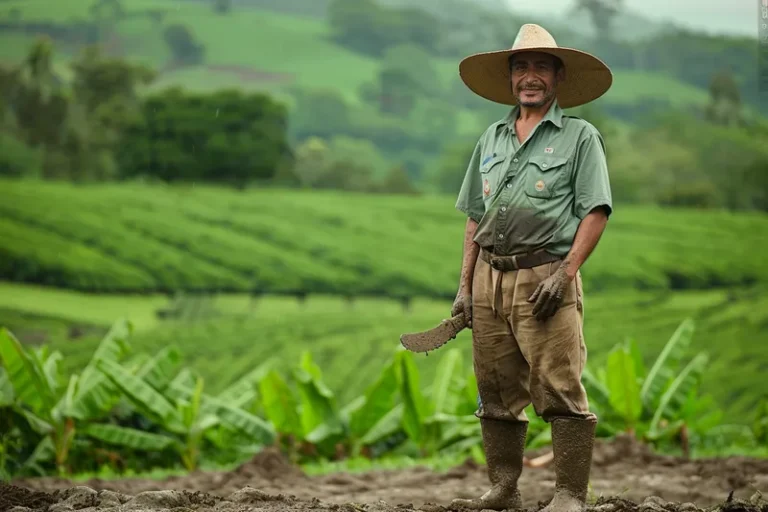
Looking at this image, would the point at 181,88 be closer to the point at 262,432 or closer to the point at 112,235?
the point at 112,235

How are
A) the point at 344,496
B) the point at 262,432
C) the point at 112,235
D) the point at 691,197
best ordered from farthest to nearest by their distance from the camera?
the point at 691,197 < the point at 112,235 < the point at 262,432 < the point at 344,496

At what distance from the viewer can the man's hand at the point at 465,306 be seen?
4.46 metres

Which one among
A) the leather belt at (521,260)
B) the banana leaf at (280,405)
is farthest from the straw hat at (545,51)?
the banana leaf at (280,405)

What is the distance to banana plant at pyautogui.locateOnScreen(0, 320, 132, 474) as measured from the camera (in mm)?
6668

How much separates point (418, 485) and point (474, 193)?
2.30 metres

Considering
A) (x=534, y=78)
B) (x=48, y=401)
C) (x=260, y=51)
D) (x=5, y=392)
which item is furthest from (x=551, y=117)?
(x=260, y=51)

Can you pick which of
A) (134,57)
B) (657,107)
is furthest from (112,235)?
(657,107)

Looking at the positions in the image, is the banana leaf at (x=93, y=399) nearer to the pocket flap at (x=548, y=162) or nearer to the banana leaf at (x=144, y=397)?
the banana leaf at (x=144, y=397)

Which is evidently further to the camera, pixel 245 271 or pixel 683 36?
pixel 683 36

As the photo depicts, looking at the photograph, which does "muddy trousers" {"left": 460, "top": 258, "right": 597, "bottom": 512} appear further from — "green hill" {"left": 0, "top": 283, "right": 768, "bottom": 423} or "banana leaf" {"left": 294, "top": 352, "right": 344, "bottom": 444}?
"green hill" {"left": 0, "top": 283, "right": 768, "bottom": 423}

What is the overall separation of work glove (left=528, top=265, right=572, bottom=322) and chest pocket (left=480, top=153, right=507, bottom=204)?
456 millimetres

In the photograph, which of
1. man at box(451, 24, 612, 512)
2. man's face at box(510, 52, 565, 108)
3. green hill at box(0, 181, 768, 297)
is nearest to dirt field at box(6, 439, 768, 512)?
man at box(451, 24, 612, 512)

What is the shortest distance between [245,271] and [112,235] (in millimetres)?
1321

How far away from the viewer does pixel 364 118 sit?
11320 millimetres
